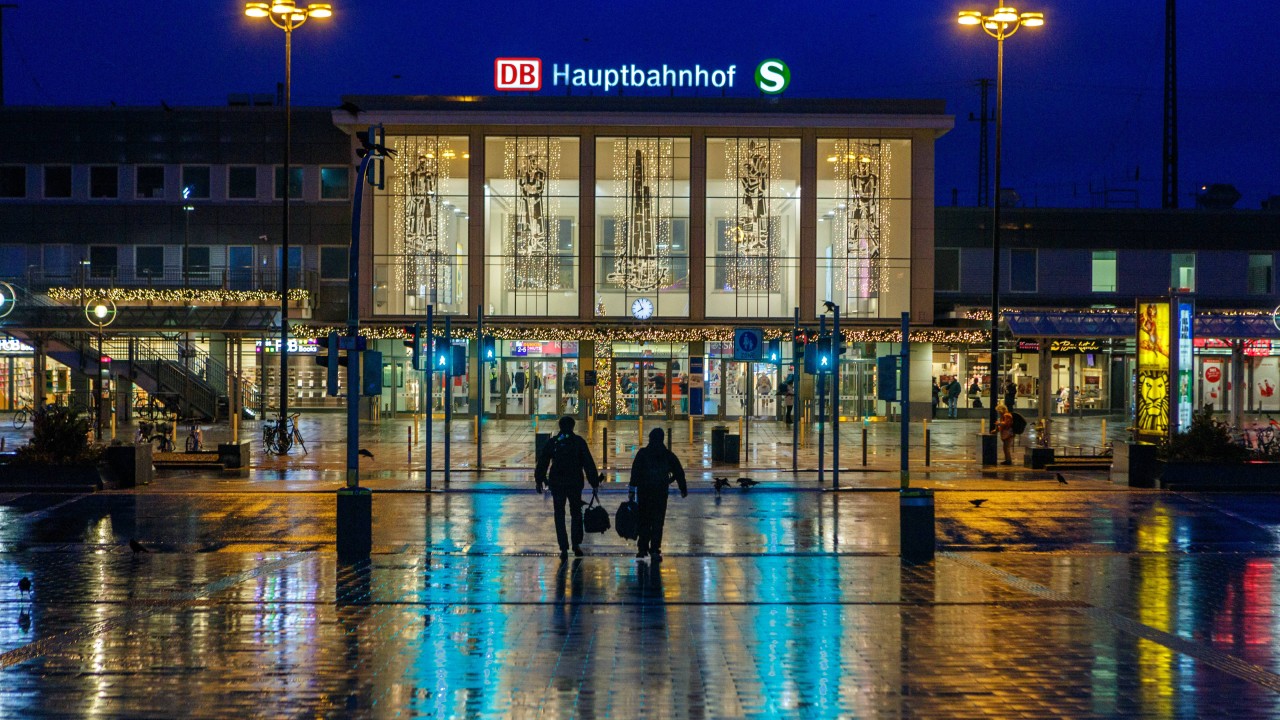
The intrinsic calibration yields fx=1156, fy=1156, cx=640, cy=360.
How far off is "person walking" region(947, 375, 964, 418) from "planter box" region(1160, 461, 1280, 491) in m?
25.4

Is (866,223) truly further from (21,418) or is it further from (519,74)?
(21,418)

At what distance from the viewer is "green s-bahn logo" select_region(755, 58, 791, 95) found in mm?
46812

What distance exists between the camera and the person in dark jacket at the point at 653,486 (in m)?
14.3

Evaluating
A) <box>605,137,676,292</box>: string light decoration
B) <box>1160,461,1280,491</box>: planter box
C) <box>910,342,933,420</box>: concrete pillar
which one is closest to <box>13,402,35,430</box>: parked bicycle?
<box>605,137,676,292</box>: string light decoration

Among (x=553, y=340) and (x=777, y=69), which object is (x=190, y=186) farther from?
(x=777, y=69)

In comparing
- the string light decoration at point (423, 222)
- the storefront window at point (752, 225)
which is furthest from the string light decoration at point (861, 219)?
the string light decoration at point (423, 222)

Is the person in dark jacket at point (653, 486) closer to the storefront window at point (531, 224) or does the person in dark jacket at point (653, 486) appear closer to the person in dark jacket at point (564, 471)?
the person in dark jacket at point (564, 471)

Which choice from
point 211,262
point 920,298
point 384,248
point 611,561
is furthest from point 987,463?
point 211,262

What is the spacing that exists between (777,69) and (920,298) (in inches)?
435

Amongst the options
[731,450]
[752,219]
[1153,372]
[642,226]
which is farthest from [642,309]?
[1153,372]

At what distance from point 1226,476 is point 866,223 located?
25.6m

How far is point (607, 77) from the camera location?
46625 mm

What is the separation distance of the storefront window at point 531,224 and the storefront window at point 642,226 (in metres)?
1.25

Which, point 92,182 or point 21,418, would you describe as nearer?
point 21,418
